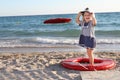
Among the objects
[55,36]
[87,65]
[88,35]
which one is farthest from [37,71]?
[55,36]

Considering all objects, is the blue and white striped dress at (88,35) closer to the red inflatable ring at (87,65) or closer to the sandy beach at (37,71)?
the red inflatable ring at (87,65)

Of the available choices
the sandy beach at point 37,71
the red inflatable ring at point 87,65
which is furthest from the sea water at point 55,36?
the red inflatable ring at point 87,65

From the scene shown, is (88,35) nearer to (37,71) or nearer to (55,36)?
(37,71)

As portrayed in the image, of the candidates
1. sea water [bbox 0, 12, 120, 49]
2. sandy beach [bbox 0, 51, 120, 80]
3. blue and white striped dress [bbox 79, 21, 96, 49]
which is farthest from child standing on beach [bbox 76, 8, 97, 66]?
sea water [bbox 0, 12, 120, 49]

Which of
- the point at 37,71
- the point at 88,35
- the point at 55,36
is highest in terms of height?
the point at 88,35

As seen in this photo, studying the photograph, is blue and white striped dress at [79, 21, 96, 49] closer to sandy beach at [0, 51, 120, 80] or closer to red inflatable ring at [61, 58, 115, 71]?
red inflatable ring at [61, 58, 115, 71]

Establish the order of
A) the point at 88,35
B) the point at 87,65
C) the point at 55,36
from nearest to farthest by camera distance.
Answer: the point at 88,35
the point at 87,65
the point at 55,36

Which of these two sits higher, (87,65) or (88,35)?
(88,35)

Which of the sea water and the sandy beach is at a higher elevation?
the sandy beach

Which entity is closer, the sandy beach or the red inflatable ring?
the sandy beach

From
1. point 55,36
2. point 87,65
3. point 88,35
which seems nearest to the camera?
point 88,35

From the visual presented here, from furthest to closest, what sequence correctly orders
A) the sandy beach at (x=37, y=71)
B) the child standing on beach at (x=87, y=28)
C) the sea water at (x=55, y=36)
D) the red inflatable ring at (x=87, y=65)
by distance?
the sea water at (x=55, y=36) → the red inflatable ring at (x=87, y=65) → the child standing on beach at (x=87, y=28) → the sandy beach at (x=37, y=71)

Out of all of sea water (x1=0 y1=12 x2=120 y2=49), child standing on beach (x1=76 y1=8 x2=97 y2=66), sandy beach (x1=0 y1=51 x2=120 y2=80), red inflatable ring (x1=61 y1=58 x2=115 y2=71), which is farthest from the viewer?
sea water (x1=0 y1=12 x2=120 y2=49)

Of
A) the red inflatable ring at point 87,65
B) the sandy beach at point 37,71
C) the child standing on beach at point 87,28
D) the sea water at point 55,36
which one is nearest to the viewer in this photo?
the sandy beach at point 37,71
